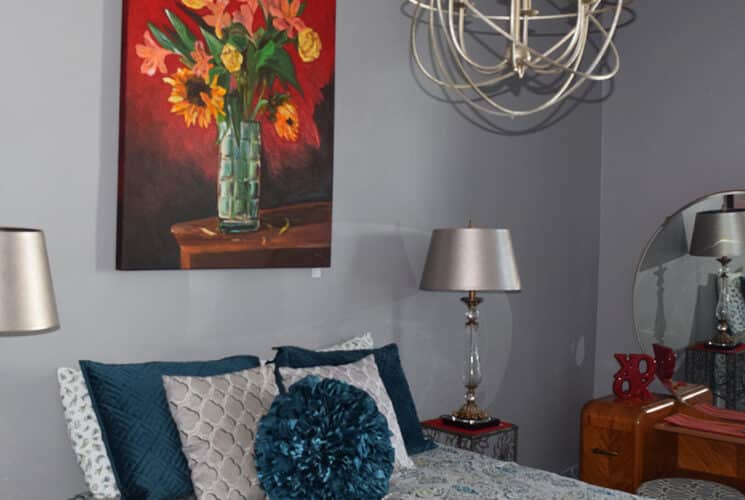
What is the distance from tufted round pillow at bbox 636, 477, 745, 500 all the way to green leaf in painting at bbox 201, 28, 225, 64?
227cm

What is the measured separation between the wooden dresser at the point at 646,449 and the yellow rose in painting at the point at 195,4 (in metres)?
2.37

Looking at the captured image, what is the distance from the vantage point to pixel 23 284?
5.52ft

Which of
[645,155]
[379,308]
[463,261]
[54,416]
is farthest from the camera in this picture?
→ [645,155]

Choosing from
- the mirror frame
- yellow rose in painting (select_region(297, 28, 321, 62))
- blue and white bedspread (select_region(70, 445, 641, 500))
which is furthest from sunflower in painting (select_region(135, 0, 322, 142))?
the mirror frame

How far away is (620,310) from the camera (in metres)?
4.75

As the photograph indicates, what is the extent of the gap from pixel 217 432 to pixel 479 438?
1313mm

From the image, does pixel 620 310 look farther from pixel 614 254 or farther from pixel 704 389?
pixel 704 389

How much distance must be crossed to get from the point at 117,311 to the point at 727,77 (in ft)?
10.9

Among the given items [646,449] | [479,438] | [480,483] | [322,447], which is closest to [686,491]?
[646,449]

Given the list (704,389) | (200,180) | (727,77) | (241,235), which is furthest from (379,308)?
(727,77)

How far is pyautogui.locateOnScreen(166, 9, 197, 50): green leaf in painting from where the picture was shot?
2678 millimetres

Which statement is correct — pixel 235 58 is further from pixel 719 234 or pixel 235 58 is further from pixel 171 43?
pixel 719 234

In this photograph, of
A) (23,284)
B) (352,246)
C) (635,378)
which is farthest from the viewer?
(635,378)

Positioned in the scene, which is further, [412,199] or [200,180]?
[412,199]
